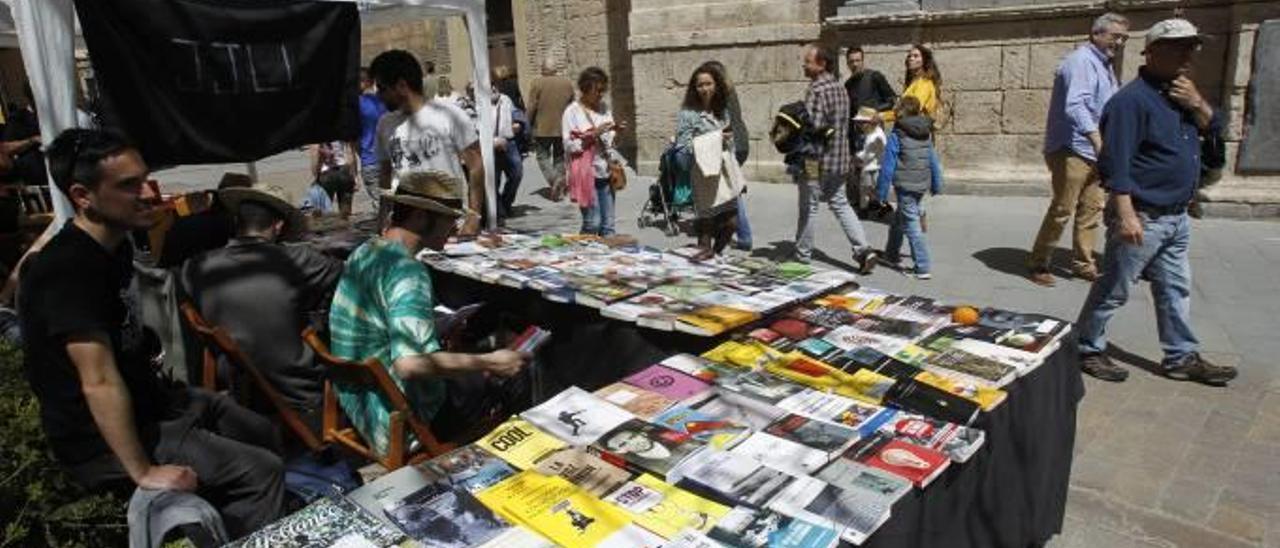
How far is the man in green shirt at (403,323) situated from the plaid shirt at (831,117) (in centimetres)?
375

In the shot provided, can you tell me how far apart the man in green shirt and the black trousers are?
0.38m

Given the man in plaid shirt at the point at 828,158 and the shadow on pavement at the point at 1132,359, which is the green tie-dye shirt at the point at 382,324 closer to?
the shadow on pavement at the point at 1132,359

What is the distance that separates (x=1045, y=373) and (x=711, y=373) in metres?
1.08

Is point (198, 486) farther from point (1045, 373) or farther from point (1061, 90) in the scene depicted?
point (1061, 90)

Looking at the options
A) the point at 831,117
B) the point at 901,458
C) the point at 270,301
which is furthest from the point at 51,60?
the point at 831,117

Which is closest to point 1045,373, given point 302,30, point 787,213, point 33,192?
point 302,30

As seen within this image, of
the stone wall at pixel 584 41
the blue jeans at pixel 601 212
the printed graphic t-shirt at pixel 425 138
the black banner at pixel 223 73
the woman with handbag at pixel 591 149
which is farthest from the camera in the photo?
the stone wall at pixel 584 41

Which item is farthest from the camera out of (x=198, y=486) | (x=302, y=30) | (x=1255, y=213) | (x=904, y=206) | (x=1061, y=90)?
(x=1255, y=213)

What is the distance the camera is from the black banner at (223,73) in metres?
3.80

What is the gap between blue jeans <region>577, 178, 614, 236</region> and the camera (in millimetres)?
7105

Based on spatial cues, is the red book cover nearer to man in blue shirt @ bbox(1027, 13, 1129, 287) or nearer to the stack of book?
the stack of book

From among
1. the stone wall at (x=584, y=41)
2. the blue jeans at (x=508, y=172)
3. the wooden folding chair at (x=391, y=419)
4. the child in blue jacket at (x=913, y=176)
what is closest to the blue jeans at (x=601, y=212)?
the blue jeans at (x=508, y=172)

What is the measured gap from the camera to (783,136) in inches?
240

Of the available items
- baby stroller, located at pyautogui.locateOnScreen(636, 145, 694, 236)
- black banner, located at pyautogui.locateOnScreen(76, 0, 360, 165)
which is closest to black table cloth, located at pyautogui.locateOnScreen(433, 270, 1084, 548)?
black banner, located at pyautogui.locateOnScreen(76, 0, 360, 165)
